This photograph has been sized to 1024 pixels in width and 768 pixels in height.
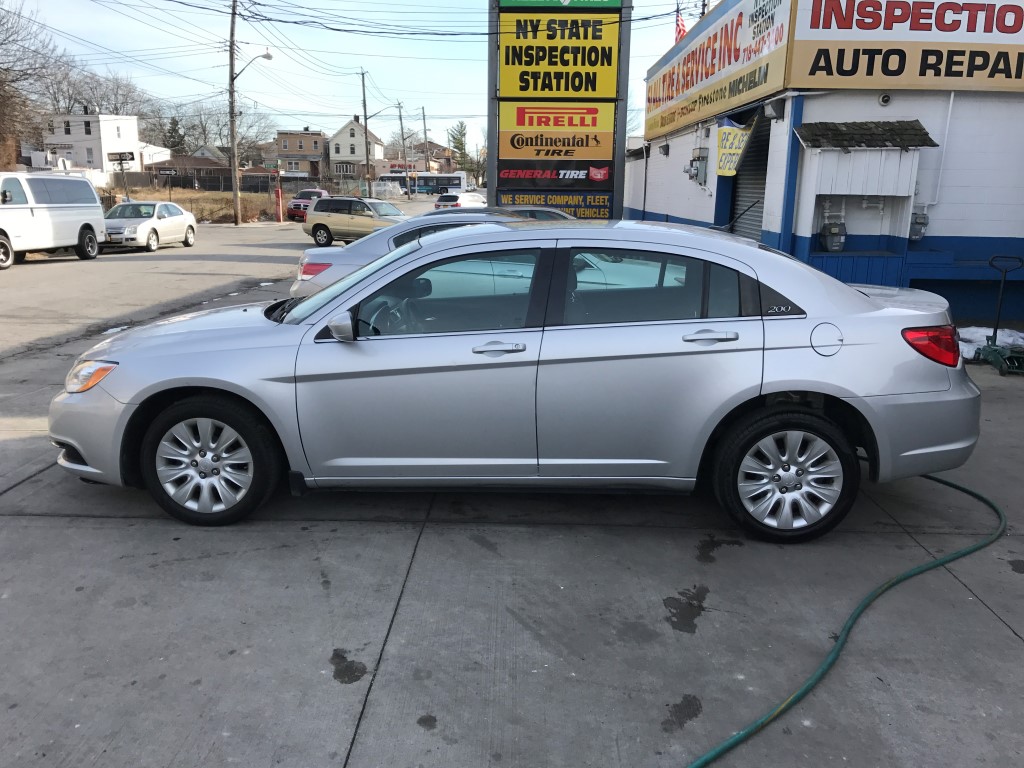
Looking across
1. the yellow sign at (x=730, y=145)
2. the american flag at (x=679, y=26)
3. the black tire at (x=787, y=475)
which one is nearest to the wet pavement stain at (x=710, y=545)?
the black tire at (x=787, y=475)

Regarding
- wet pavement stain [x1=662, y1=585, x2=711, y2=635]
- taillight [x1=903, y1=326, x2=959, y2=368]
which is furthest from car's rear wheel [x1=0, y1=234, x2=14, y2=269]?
taillight [x1=903, y1=326, x2=959, y2=368]

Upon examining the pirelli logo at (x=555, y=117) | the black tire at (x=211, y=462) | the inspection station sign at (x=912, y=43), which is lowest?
the black tire at (x=211, y=462)

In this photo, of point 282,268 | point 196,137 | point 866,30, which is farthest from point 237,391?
point 196,137

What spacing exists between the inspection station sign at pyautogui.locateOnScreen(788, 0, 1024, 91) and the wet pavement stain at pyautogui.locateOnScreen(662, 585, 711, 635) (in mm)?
8239

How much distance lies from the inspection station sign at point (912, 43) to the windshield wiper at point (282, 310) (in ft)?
25.2

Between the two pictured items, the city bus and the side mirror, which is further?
the city bus

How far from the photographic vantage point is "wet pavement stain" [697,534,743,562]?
13.6 feet

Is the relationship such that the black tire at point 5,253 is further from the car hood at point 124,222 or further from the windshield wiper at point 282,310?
the windshield wiper at point 282,310

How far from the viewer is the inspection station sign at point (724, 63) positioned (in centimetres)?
1056

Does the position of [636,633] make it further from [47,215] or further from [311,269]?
[47,215]

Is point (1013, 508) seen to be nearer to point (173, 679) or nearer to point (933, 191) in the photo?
point (173, 679)

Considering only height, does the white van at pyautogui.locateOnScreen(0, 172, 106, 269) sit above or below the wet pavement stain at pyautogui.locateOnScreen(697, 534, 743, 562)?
above

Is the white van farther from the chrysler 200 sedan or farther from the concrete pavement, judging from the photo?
the chrysler 200 sedan

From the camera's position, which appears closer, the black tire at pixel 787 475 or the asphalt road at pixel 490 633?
the asphalt road at pixel 490 633
